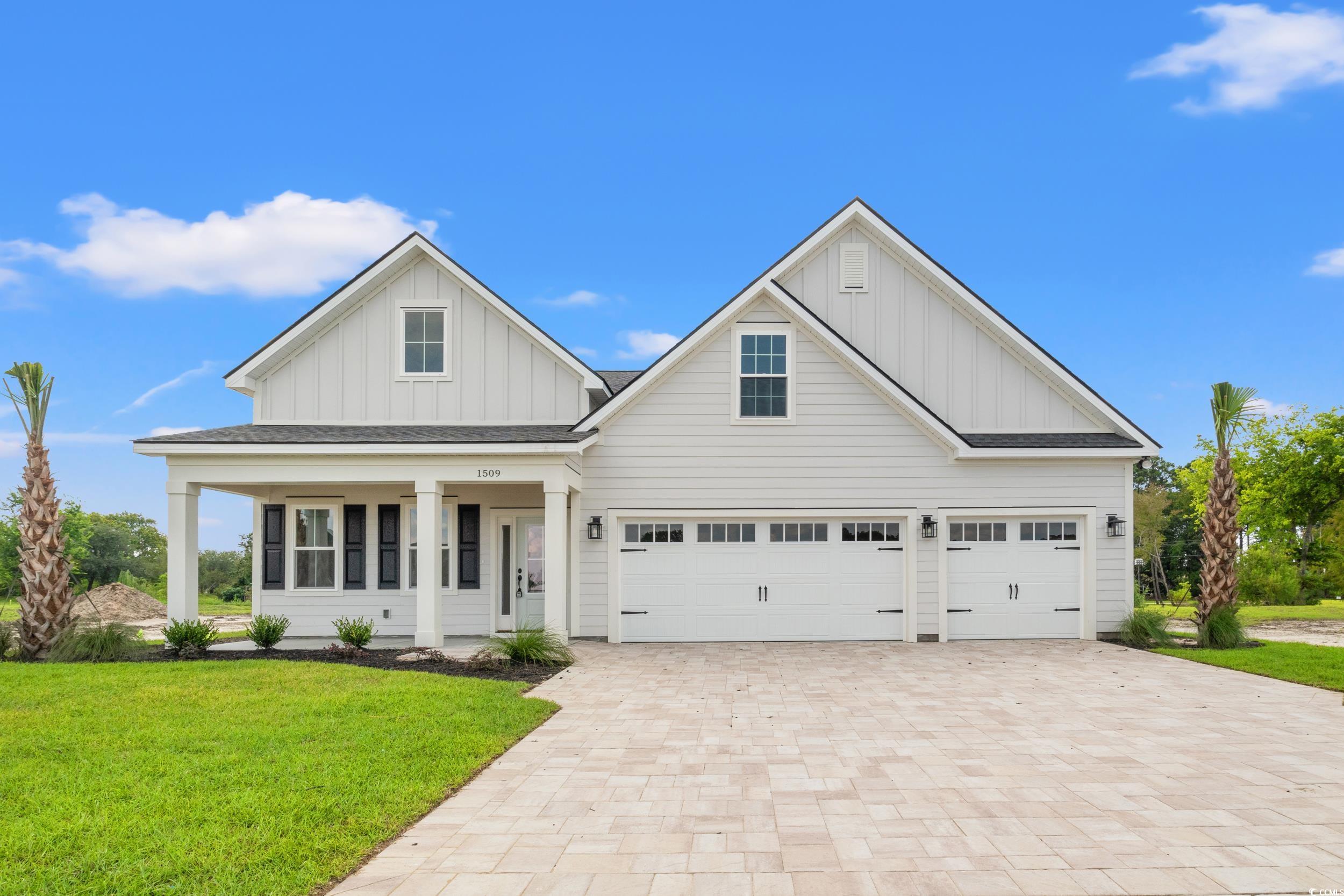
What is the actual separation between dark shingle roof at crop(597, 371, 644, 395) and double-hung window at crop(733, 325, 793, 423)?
3719mm

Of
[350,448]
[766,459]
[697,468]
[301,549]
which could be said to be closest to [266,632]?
[301,549]

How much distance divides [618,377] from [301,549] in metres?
7.01

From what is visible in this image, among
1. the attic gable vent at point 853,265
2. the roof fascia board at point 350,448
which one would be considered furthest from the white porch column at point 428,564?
the attic gable vent at point 853,265

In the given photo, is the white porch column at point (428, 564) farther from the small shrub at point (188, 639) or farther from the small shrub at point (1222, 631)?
the small shrub at point (1222, 631)

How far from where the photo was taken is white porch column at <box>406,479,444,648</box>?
43.3 ft

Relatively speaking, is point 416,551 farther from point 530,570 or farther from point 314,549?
point 530,570

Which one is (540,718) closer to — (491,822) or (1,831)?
(491,822)

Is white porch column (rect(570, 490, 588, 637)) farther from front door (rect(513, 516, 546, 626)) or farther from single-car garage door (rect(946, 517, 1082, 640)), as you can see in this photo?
single-car garage door (rect(946, 517, 1082, 640))

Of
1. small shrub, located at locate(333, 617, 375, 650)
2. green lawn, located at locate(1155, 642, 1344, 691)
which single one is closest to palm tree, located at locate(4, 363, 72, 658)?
small shrub, located at locate(333, 617, 375, 650)

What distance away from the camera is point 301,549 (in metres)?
15.5

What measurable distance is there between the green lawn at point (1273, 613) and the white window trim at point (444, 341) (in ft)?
50.7

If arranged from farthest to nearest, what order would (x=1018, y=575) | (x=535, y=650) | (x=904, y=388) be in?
(x=904, y=388)
(x=1018, y=575)
(x=535, y=650)

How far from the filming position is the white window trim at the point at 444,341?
1533 centimetres

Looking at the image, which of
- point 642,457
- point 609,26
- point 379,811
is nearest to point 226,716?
point 379,811
